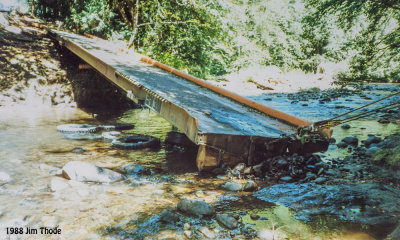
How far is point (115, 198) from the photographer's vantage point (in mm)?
2686

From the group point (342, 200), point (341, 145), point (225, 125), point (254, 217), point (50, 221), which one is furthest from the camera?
point (341, 145)

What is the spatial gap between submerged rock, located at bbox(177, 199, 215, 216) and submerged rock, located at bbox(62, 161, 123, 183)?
3.72 ft

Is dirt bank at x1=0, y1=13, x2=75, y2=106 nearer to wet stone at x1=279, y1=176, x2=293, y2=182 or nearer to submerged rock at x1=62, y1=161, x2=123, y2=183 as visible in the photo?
submerged rock at x1=62, y1=161, x2=123, y2=183

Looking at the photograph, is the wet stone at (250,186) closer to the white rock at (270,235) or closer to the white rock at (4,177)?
the white rock at (270,235)

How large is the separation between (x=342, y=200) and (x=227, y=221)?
1.22 metres

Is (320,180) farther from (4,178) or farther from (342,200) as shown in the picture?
(4,178)

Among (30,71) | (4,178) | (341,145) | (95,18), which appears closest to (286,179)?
(341,145)

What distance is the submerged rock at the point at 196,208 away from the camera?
7.72ft

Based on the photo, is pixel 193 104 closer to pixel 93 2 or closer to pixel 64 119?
pixel 64 119

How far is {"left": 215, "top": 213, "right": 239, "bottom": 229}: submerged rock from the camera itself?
7.09 ft

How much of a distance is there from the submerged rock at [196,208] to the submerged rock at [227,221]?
0.11 meters

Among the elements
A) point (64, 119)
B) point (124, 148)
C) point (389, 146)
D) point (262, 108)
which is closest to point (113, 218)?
point (124, 148)

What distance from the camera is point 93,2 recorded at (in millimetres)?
10703

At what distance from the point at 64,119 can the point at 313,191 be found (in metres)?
6.60
